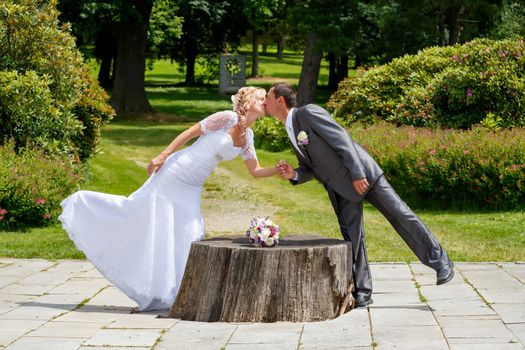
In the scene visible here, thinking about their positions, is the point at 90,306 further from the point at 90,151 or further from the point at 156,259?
the point at 90,151

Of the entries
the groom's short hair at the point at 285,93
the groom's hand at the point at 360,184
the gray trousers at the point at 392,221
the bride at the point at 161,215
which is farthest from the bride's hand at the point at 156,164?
the groom's hand at the point at 360,184

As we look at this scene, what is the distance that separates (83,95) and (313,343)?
11225 mm

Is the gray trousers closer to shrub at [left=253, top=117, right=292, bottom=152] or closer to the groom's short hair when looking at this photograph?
the groom's short hair

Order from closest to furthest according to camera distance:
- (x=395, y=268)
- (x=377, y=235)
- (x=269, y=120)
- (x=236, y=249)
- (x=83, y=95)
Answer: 1. (x=236, y=249)
2. (x=395, y=268)
3. (x=377, y=235)
4. (x=83, y=95)
5. (x=269, y=120)

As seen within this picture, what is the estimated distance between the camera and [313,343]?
7.61m

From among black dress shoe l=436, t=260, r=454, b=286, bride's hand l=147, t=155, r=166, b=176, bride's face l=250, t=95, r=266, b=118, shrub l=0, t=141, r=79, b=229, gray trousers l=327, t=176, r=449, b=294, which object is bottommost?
shrub l=0, t=141, r=79, b=229

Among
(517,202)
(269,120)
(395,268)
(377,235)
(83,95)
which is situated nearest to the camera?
(395,268)

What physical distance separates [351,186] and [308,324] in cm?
133

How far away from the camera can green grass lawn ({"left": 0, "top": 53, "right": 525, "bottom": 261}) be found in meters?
12.7

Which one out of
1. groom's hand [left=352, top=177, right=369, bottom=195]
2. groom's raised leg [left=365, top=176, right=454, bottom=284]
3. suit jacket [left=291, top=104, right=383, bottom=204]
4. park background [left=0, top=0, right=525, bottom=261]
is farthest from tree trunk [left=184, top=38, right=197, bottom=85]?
A: groom's hand [left=352, top=177, right=369, bottom=195]

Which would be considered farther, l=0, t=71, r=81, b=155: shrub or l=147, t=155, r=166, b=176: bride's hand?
l=0, t=71, r=81, b=155: shrub

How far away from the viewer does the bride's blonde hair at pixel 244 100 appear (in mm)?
9391

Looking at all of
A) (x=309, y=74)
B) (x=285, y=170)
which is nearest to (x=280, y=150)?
(x=309, y=74)

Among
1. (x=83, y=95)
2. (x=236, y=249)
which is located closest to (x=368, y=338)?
(x=236, y=249)
